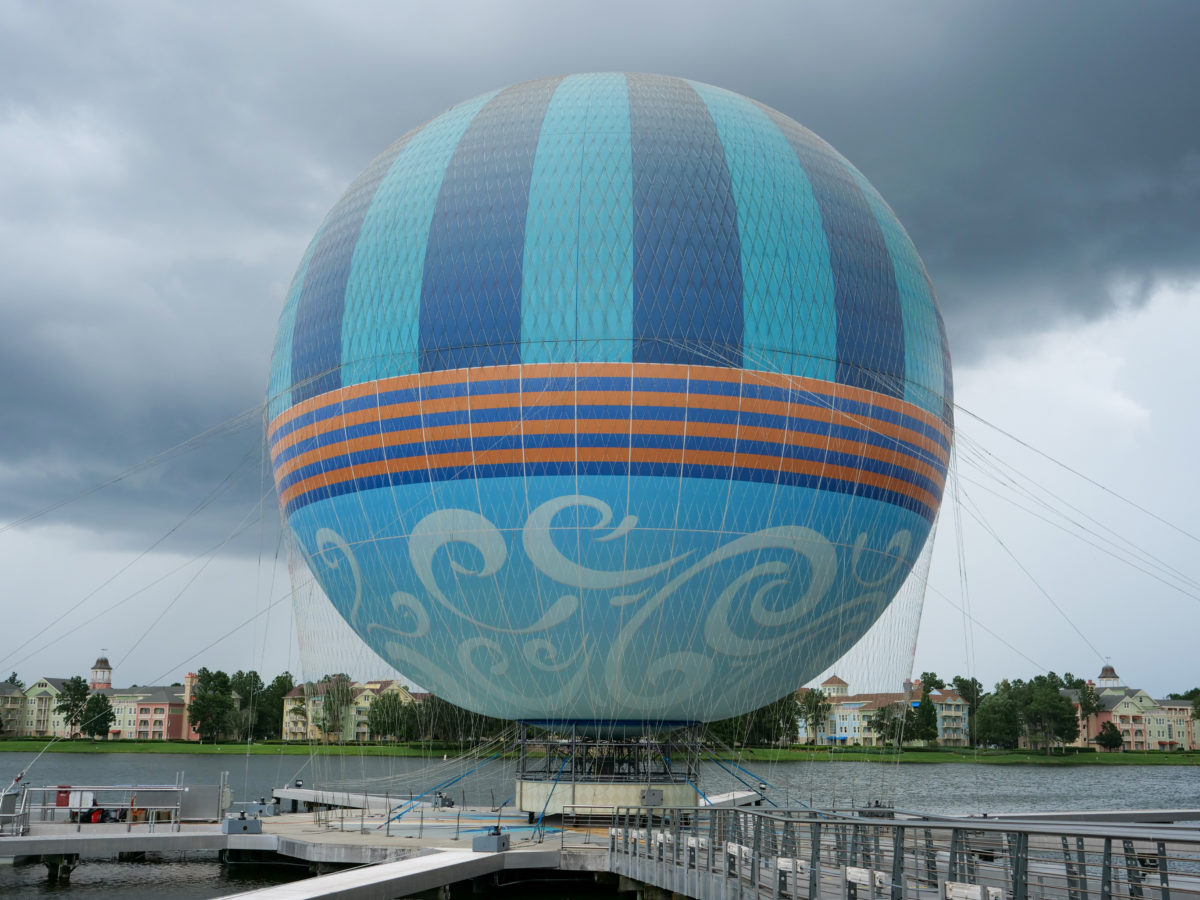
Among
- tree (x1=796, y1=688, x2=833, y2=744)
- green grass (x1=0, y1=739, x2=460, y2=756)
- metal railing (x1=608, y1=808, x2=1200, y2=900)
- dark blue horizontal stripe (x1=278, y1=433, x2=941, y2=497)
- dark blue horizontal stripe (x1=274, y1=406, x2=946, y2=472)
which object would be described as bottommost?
green grass (x1=0, y1=739, x2=460, y2=756)

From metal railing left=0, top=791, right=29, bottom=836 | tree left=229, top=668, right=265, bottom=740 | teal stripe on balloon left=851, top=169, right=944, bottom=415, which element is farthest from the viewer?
tree left=229, top=668, right=265, bottom=740

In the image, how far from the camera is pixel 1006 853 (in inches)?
341

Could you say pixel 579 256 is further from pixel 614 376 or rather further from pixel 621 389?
pixel 621 389

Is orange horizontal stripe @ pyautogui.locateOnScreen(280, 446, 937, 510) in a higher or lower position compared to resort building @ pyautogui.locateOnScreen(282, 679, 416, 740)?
higher

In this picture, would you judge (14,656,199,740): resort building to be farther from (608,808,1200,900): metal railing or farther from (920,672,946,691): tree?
(608,808,1200,900): metal railing

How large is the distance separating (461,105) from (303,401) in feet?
19.9

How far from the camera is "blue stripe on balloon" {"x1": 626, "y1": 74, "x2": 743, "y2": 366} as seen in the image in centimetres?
1709

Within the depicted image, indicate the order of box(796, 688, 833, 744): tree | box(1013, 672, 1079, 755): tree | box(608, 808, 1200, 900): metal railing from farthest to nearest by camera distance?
box(1013, 672, 1079, 755): tree → box(796, 688, 833, 744): tree → box(608, 808, 1200, 900): metal railing

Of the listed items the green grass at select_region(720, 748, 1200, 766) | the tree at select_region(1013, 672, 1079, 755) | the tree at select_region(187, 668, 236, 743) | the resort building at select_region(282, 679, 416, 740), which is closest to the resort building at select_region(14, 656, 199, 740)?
the tree at select_region(187, 668, 236, 743)

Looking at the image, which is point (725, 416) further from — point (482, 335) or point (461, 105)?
point (461, 105)

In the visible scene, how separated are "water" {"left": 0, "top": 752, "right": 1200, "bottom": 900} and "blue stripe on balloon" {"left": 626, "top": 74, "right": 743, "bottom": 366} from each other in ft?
24.9

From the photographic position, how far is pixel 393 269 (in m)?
18.4

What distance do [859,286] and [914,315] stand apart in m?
1.68

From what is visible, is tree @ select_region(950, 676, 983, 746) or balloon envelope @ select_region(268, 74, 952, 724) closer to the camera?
balloon envelope @ select_region(268, 74, 952, 724)
